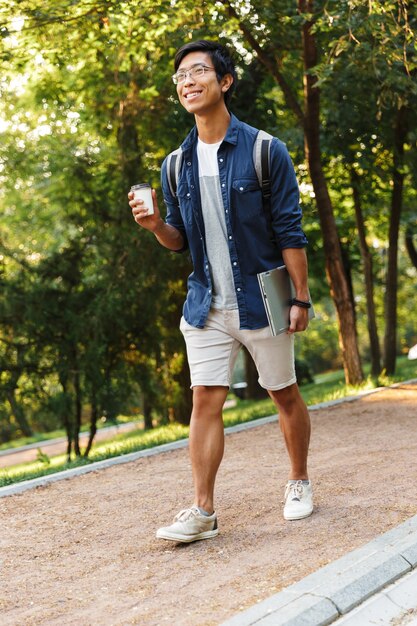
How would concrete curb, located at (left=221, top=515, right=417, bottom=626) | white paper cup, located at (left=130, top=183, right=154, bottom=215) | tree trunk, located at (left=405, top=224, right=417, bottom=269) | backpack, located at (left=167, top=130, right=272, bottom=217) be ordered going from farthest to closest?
tree trunk, located at (left=405, top=224, right=417, bottom=269)
backpack, located at (left=167, top=130, right=272, bottom=217)
white paper cup, located at (left=130, top=183, right=154, bottom=215)
concrete curb, located at (left=221, top=515, right=417, bottom=626)

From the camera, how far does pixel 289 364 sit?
4973 millimetres

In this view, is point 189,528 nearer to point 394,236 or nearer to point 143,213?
point 143,213

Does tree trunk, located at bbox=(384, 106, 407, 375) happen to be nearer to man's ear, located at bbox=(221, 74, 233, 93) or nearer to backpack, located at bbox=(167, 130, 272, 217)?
man's ear, located at bbox=(221, 74, 233, 93)

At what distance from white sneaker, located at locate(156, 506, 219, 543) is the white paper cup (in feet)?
4.96

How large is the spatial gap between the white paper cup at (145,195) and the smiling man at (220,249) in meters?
0.17

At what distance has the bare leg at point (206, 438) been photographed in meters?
4.84

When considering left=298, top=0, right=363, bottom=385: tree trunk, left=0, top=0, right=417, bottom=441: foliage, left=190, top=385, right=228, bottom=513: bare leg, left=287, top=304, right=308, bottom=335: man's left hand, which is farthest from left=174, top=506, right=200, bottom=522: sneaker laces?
left=298, top=0, right=363, bottom=385: tree trunk

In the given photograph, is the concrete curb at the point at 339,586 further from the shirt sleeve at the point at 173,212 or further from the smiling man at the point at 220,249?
the shirt sleeve at the point at 173,212

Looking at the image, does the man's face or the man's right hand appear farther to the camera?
the man's face

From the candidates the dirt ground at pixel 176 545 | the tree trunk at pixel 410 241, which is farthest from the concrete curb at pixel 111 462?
the tree trunk at pixel 410 241

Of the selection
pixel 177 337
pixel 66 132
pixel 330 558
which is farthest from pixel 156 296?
pixel 330 558

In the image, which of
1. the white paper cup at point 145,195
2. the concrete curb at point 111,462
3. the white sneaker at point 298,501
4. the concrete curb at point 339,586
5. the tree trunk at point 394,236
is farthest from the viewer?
the tree trunk at point 394,236

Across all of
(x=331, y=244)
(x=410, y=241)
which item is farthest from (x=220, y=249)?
(x=410, y=241)

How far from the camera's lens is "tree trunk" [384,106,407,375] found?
14664 millimetres
